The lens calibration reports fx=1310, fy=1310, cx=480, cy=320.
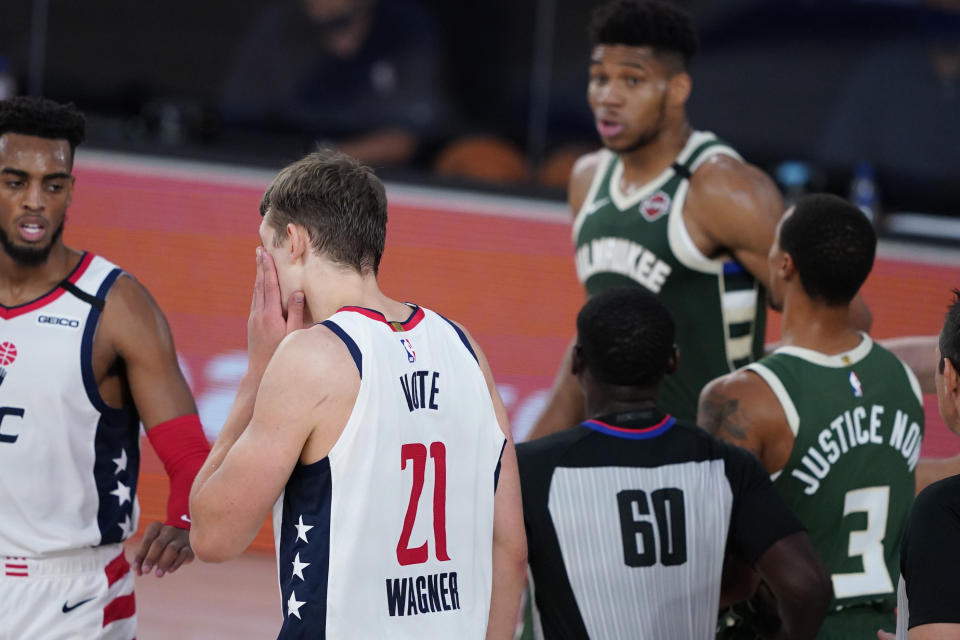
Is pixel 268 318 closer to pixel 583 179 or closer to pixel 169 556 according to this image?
pixel 169 556

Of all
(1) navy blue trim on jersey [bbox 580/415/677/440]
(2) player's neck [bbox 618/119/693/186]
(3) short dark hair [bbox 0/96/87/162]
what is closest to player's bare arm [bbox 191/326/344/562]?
(1) navy blue trim on jersey [bbox 580/415/677/440]

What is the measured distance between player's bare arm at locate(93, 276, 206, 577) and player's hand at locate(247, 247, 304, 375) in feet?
3.13

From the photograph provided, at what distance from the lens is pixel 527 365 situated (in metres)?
7.81

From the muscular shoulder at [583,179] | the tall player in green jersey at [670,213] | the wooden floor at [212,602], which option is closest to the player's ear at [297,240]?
the tall player in green jersey at [670,213]

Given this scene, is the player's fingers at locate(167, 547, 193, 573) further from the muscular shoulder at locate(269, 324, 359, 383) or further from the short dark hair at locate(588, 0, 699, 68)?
the short dark hair at locate(588, 0, 699, 68)

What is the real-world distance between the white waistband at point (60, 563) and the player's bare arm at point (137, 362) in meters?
0.38

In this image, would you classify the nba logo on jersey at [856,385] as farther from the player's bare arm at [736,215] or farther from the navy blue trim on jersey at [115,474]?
the navy blue trim on jersey at [115,474]

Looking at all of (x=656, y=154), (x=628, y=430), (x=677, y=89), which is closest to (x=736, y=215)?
(x=656, y=154)

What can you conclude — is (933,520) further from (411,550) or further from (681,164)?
(681,164)

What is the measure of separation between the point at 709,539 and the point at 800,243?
95 centimetres

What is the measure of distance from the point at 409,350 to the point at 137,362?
1219 millimetres

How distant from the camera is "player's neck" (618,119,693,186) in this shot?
4906 millimetres

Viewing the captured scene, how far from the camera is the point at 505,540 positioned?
2980mm

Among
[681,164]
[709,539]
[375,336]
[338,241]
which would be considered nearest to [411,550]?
[375,336]
